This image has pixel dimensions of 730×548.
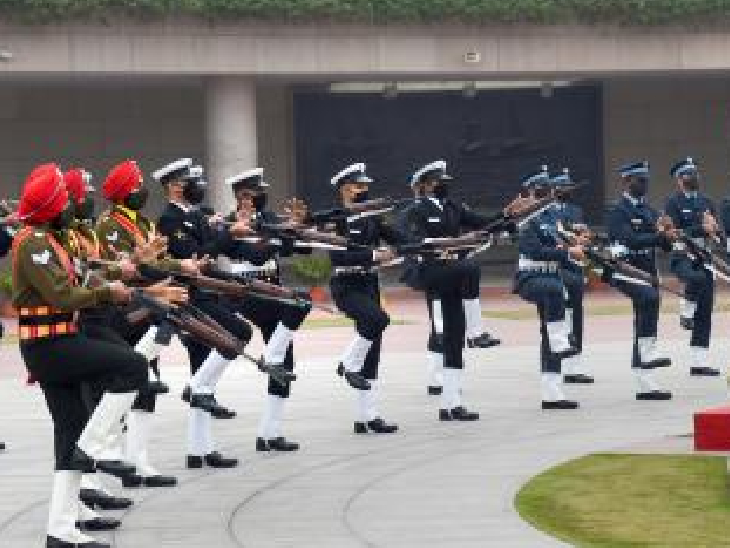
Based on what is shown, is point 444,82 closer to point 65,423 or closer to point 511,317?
point 511,317

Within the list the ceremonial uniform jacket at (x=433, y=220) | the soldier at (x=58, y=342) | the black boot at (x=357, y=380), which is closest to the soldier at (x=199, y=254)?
the black boot at (x=357, y=380)

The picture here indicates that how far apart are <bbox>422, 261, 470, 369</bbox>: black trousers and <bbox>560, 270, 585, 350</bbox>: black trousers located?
292 centimetres

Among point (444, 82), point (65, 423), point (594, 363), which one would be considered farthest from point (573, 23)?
point (65, 423)

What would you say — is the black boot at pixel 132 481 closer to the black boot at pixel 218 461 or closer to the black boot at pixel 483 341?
the black boot at pixel 218 461

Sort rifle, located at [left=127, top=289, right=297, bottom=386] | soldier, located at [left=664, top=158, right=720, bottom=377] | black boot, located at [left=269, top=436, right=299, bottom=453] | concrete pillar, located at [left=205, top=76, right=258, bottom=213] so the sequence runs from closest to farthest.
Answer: rifle, located at [left=127, top=289, right=297, bottom=386] < black boot, located at [left=269, top=436, right=299, bottom=453] < soldier, located at [left=664, top=158, right=720, bottom=377] < concrete pillar, located at [left=205, top=76, right=258, bottom=213]

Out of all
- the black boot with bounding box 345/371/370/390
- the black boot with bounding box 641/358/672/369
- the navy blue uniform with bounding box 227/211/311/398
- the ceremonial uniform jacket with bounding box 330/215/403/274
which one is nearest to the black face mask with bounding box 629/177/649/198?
the black boot with bounding box 641/358/672/369

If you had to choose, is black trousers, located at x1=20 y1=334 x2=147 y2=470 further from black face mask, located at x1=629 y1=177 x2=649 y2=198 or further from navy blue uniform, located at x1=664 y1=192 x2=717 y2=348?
navy blue uniform, located at x1=664 y1=192 x2=717 y2=348

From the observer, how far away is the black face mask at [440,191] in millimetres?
18984

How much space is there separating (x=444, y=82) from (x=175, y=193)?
92.7 feet

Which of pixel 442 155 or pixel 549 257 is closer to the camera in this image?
pixel 549 257

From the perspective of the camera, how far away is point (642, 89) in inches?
1829

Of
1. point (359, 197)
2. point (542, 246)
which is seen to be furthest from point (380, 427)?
point (542, 246)

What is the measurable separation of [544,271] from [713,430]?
5117 mm

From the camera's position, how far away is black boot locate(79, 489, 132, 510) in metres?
14.6
